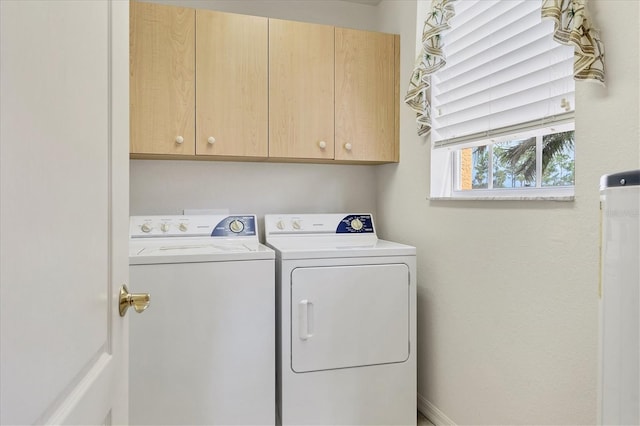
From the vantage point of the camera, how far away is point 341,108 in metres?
2.36

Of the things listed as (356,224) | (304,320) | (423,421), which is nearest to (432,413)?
(423,421)

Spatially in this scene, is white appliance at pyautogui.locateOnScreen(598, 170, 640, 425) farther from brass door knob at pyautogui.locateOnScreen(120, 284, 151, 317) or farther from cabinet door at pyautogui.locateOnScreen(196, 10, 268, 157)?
cabinet door at pyautogui.locateOnScreen(196, 10, 268, 157)

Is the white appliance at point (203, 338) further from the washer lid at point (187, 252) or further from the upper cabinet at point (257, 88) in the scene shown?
the upper cabinet at point (257, 88)

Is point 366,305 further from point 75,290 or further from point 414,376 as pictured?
point 75,290

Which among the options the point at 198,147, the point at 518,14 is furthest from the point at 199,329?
the point at 518,14

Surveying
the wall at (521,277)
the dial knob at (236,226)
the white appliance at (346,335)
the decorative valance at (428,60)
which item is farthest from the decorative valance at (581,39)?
the dial knob at (236,226)

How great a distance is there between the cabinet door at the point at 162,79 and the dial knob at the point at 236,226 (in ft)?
1.54

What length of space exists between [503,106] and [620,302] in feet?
4.12

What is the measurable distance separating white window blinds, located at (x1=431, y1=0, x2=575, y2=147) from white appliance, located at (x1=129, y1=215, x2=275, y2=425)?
3.72 feet

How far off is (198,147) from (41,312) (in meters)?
1.73

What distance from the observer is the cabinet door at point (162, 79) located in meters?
2.02

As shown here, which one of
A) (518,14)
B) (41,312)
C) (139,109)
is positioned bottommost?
(41,312)

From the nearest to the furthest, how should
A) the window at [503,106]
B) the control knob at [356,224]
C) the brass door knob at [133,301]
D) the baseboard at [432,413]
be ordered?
the brass door knob at [133,301], the window at [503,106], the baseboard at [432,413], the control knob at [356,224]

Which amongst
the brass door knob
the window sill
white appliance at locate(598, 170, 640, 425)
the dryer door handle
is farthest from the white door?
the window sill
